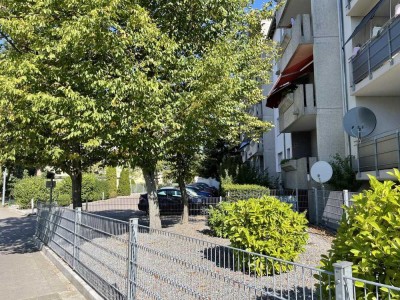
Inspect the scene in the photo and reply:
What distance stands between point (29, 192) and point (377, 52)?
93.7ft

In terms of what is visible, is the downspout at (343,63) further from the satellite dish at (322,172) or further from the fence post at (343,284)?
the fence post at (343,284)

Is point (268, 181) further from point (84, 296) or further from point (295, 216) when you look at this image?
point (84, 296)

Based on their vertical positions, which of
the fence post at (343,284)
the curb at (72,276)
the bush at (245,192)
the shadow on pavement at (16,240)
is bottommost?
the shadow on pavement at (16,240)

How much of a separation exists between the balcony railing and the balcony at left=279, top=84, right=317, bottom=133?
197cm

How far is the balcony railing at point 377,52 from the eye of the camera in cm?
956

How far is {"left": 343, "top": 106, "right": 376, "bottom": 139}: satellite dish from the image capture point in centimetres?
1150

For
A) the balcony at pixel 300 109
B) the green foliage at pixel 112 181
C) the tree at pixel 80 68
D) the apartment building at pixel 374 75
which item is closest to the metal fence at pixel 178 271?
the tree at pixel 80 68

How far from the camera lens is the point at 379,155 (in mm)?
10867

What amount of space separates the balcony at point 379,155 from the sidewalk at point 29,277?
7961 mm

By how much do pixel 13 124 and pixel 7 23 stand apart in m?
2.85

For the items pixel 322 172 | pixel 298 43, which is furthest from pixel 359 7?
pixel 322 172

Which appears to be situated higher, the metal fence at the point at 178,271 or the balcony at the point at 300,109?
the balcony at the point at 300,109

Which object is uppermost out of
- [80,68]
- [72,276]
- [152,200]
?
[80,68]

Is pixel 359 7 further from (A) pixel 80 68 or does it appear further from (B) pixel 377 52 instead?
(A) pixel 80 68
